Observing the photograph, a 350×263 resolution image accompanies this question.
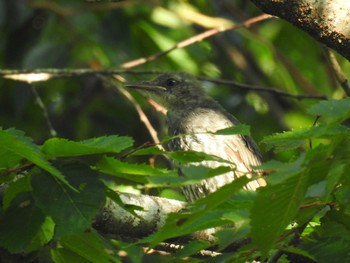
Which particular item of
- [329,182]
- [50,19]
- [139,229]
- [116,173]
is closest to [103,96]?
[50,19]

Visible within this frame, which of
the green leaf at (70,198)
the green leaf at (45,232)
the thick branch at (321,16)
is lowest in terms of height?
the green leaf at (45,232)

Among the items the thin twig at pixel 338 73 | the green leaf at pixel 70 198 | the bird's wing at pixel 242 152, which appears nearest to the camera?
the green leaf at pixel 70 198

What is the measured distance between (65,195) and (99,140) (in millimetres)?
234

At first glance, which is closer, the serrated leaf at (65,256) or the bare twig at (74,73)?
the serrated leaf at (65,256)

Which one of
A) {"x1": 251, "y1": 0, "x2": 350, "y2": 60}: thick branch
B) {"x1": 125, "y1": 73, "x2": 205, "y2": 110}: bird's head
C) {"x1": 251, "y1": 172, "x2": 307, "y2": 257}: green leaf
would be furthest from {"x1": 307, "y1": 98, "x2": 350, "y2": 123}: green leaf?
{"x1": 125, "y1": 73, "x2": 205, "y2": 110}: bird's head

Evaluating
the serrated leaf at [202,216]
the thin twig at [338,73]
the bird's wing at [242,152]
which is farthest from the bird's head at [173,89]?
the serrated leaf at [202,216]

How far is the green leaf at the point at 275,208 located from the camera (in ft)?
9.59

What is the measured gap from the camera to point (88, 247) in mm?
3477

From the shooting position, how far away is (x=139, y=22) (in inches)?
337

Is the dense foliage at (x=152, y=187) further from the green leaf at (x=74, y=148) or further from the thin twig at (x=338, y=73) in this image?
the thin twig at (x=338, y=73)

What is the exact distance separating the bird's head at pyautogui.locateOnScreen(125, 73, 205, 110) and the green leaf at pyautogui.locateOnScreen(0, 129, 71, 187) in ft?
14.3

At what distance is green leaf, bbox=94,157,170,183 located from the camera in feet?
11.1

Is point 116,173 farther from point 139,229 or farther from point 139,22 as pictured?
point 139,22

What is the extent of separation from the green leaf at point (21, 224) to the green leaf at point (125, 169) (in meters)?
0.29
